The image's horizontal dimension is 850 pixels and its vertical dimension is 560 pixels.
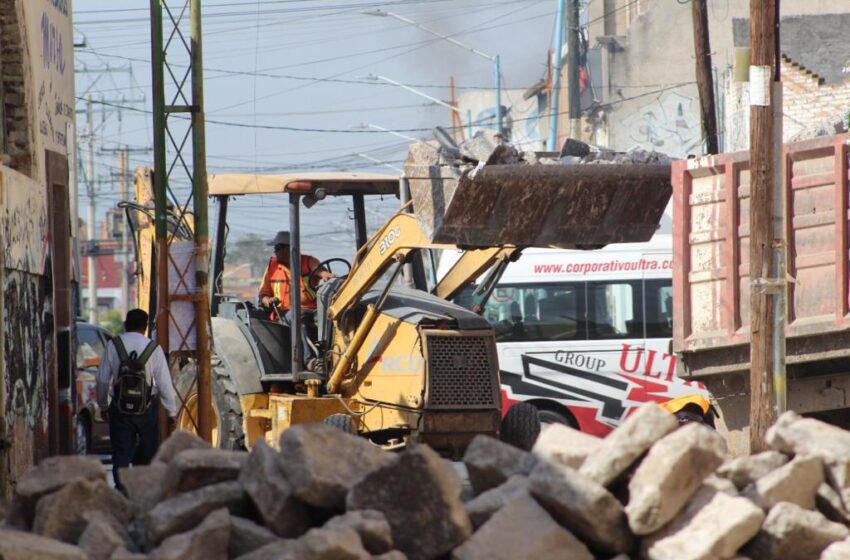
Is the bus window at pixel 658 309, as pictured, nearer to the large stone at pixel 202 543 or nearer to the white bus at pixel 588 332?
the white bus at pixel 588 332

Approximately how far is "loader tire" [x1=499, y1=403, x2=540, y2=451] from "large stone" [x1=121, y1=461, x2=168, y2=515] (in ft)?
18.2

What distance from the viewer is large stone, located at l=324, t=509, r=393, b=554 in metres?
7.05

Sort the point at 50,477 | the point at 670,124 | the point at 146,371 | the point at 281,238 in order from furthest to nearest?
the point at 670,124 → the point at 281,238 → the point at 146,371 → the point at 50,477

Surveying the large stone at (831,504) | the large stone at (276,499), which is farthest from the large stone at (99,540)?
the large stone at (831,504)

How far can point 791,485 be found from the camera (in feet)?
25.2

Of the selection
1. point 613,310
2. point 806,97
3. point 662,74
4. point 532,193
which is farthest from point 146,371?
point 662,74

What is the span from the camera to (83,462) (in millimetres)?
8008

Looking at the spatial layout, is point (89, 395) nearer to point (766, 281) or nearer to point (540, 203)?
point (540, 203)

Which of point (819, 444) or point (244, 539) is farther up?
point (819, 444)

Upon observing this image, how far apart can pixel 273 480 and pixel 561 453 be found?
156 centimetres

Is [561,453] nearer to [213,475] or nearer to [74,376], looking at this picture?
[213,475]

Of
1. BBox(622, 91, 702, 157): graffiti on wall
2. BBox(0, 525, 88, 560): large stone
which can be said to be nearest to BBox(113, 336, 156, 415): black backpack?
BBox(0, 525, 88, 560): large stone

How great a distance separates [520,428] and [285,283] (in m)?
Answer: 2.80

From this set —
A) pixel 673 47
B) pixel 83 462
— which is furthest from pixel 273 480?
pixel 673 47
